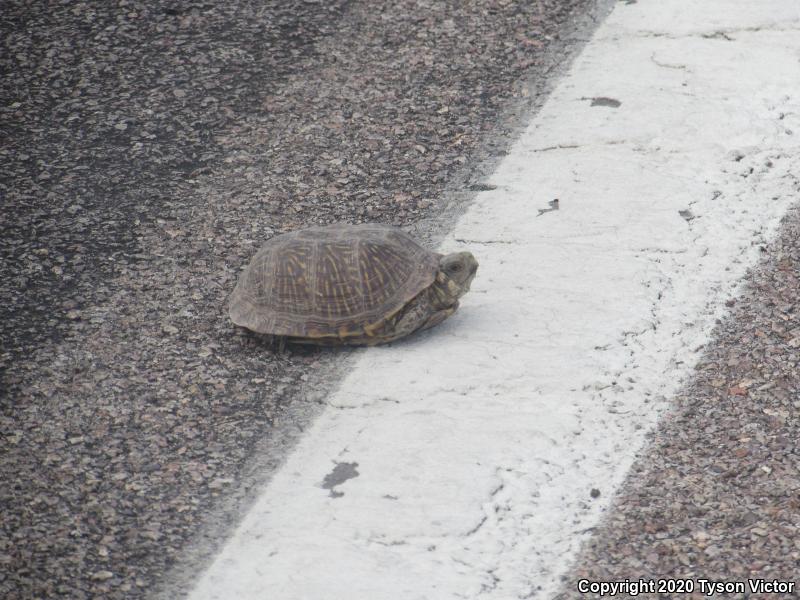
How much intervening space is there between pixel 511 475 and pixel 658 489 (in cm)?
57

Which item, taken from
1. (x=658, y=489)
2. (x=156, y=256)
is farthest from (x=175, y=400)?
(x=658, y=489)

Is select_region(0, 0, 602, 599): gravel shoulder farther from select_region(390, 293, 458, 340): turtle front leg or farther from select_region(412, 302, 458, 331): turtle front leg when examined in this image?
select_region(412, 302, 458, 331): turtle front leg

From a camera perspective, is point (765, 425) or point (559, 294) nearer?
point (765, 425)

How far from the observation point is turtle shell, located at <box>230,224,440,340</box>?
4.79 metres

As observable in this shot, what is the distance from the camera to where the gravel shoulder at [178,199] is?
414cm

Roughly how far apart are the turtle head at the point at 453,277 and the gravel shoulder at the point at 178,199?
65 centimetres

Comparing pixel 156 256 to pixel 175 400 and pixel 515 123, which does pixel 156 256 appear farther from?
pixel 515 123

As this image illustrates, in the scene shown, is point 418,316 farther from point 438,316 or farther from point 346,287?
point 346,287

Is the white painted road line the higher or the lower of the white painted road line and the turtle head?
the lower

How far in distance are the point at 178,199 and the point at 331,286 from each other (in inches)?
69.6

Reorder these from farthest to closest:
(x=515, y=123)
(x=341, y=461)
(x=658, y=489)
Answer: (x=515, y=123), (x=341, y=461), (x=658, y=489)

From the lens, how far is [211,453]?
4.35 meters
